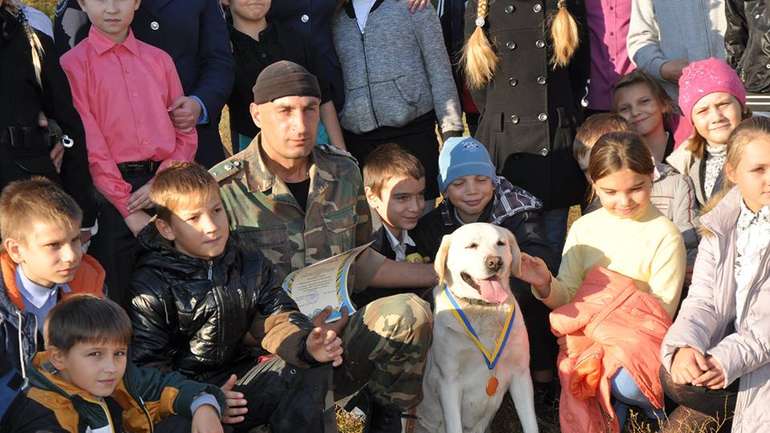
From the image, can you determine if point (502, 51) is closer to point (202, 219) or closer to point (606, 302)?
point (606, 302)

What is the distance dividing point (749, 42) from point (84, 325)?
438cm

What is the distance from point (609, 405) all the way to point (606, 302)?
0.49m

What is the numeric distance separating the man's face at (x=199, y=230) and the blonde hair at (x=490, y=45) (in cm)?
220

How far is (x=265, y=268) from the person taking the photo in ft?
15.5

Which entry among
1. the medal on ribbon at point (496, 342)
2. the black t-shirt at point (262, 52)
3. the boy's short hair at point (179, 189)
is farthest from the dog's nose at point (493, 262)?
the black t-shirt at point (262, 52)

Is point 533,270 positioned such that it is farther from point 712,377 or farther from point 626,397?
point 712,377

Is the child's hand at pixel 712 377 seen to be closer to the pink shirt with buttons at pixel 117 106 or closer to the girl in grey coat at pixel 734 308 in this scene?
the girl in grey coat at pixel 734 308

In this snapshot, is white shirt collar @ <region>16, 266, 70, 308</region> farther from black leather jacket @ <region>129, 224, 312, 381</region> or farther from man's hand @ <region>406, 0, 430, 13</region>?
man's hand @ <region>406, 0, 430, 13</region>

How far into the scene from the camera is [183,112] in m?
5.65

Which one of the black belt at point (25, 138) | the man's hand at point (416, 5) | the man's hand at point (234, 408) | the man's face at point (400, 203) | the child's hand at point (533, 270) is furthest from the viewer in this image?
the man's hand at point (416, 5)

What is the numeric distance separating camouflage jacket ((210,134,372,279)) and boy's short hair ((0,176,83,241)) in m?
0.88

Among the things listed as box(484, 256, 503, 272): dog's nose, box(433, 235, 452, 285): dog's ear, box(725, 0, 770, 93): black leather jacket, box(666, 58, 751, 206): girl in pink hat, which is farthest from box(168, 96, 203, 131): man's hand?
box(725, 0, 770, 93): black leather jacket

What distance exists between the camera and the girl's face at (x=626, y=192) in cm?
528

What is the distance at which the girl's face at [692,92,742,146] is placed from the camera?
5.83 m
